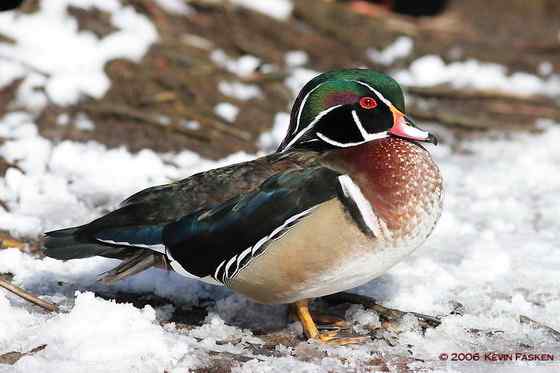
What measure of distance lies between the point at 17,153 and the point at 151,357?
84.6 inches

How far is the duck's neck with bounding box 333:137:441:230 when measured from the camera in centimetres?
275

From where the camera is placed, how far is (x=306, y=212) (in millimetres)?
2729

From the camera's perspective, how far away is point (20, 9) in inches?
219

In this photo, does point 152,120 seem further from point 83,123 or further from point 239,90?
point 239,90

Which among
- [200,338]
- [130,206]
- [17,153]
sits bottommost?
[17,153]

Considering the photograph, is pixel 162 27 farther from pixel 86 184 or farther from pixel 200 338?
pixel 200 338

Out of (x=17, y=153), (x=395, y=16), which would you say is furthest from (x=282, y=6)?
(x=17, y=153)

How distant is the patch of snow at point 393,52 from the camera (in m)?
6.30

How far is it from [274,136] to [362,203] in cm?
238

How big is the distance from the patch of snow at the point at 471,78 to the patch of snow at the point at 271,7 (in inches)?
39.1

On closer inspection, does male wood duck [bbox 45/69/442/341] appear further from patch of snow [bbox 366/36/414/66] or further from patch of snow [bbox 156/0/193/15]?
Answer: patch of snow [bbox 366/36/414/66]

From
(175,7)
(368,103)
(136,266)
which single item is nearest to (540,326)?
(368,103)

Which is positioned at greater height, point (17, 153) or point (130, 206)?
point (130, 206)

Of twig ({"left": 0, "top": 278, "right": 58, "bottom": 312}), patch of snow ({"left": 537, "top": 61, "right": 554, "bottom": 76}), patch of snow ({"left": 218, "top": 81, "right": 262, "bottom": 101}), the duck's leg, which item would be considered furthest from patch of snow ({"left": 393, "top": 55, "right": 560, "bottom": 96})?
twig ({"left": 0, "top": 278, "right": 58, "bottom": 312})
